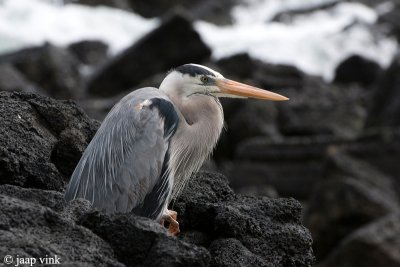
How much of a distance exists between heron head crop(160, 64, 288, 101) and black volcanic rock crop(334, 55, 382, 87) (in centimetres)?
1846

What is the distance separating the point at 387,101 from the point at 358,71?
268 inches

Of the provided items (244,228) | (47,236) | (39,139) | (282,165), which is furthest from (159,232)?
(282,165)

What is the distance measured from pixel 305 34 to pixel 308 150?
56.2ft

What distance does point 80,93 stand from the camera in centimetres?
1966

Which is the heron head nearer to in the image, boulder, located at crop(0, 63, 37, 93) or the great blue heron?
the great blue heron

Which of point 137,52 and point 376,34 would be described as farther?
point 376,34

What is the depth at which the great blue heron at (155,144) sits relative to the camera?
15.4 ft

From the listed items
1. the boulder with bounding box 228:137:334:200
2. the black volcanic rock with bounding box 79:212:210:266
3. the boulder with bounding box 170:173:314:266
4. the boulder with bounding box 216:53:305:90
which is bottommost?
the boulder with bounding box 228:137:334:200

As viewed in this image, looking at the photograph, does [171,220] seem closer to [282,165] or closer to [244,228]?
[244,228]

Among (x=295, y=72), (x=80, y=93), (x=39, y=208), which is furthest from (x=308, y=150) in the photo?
(x=39, y=208)

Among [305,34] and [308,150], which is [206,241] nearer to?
[308,150]

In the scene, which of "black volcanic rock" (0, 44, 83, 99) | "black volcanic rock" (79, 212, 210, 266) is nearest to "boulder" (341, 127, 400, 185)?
"black volcanic rock" (0, 44, 83, 99)

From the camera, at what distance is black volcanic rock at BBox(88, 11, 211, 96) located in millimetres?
20547

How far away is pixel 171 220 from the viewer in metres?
4.64
